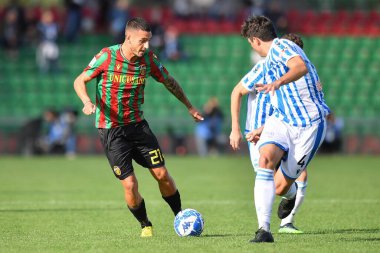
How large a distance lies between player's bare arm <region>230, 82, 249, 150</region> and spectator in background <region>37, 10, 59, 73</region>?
20.7 meters

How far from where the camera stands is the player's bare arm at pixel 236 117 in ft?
28.4

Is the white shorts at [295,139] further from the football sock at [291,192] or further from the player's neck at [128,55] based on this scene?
the player's neck at [128,55]

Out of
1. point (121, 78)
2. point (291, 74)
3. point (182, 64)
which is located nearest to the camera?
point (291, 74)

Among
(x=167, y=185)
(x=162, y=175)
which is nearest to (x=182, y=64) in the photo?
(x=167, y=185)

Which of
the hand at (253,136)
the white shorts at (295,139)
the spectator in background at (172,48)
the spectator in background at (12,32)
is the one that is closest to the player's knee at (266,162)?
the white shorts at (295,139)

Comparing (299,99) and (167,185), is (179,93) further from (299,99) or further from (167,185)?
(299,99)

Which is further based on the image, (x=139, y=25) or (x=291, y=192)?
(x=291, y=192)

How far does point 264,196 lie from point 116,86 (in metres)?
2.10

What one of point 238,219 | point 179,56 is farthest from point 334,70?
point 238,219

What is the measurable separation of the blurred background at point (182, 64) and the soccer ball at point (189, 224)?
1728 centimetres

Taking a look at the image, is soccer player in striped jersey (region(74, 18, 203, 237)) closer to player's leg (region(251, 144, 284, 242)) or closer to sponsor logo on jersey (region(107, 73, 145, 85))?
sponsor logo on jersey (region(107, 73, 145, 85))

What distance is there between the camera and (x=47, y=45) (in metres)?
29.1

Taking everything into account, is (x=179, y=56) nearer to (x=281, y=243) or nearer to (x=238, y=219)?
(x=238, y=219)

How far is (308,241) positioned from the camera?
8.56m
